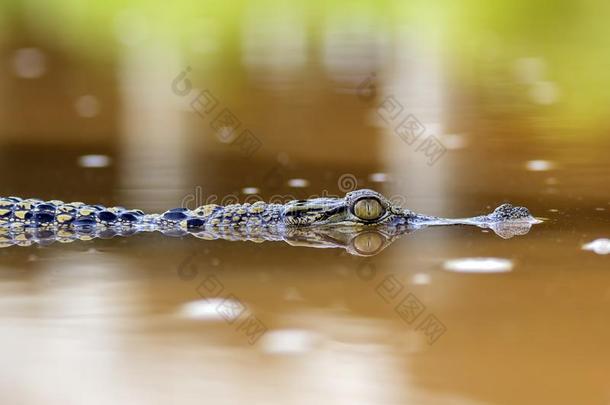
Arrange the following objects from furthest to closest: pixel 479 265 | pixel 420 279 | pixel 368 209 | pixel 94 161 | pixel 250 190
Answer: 1. pixel 94 161
2. pixel 250 190
3. pixel 368 209
4. pixel 479 265
5. pixel 420 279

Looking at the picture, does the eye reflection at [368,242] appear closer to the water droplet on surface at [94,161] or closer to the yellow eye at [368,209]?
the yellow eye at [368,209]

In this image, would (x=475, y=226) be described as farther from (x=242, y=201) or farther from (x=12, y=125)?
(x=12, y=125)

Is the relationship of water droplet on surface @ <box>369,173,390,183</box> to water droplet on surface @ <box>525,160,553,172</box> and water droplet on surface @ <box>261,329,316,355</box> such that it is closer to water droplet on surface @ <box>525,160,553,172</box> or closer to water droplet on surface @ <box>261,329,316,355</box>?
water droplet on surface @ <box>525,160,553,172</box>

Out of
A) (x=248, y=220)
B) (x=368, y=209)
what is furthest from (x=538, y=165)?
(x=248, y=220)

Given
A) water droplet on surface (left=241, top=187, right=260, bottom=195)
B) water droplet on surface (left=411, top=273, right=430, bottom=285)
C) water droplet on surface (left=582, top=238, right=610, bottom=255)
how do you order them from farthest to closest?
1. water droplet on surface (left=241, top=187, right=260, bottom=195)
2. water droplet on surface (left=582, top=238, right=610, bottom=255)
3. water droplet on surface (left=411, top=273, right=430, bottom=285)

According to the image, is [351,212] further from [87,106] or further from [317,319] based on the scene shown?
[87,106]

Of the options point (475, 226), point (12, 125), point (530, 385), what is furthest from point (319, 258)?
point (12, 125)

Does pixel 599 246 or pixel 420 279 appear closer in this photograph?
pixel 420 279

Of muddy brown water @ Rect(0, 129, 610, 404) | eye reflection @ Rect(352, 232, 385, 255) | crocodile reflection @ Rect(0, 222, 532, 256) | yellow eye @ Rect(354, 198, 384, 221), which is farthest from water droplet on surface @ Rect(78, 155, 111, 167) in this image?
eye reflection @ Rect(352, 232, 385, 255)
